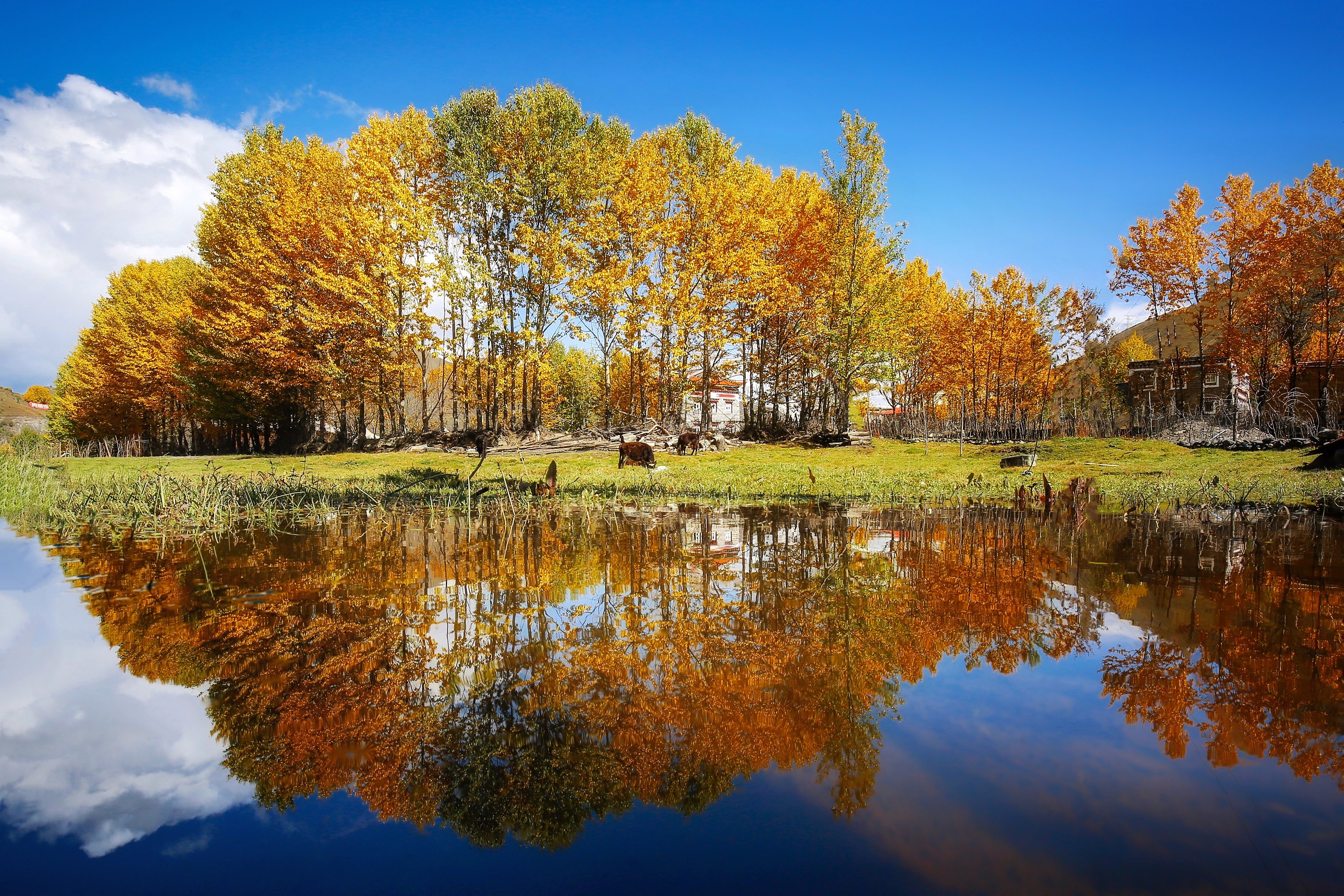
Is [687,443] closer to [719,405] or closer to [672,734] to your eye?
[672,734]

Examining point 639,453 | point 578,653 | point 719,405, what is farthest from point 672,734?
point 719,405

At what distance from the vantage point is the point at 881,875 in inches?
58.7

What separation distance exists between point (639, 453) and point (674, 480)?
3.31 m

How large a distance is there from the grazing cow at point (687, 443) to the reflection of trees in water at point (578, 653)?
14.9 metres

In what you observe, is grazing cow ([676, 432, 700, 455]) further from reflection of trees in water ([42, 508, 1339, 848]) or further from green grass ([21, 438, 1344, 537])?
reflection of trees in water ([42, 508, 1339, 848])

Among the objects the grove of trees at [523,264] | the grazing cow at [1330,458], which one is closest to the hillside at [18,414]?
the grove of trees at [523,264]

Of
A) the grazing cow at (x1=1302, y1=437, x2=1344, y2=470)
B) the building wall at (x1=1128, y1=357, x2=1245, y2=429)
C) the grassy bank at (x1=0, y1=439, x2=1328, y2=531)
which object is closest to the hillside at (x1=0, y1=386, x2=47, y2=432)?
the grassy bank at (x1=0, y1=439, x2=1328, y2=531)

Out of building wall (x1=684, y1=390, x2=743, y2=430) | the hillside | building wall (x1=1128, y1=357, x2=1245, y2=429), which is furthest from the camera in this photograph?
the hillside

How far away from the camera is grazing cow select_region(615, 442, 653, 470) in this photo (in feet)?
50.6

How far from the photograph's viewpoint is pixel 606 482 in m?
11.9

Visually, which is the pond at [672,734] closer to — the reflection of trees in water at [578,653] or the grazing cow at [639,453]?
the reflection of trees in water at [578,653]

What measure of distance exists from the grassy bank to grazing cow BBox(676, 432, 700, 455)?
3.86 ft

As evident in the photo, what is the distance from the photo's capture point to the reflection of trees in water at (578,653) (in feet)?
6.36

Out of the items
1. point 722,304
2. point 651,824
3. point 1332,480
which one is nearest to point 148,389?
point 722,304
